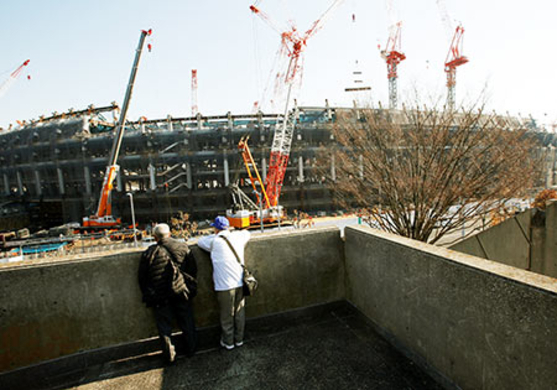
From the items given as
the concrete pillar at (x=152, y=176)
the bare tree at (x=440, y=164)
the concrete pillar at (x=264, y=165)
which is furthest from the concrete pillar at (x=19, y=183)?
the bare tree at (x=440, y=164)

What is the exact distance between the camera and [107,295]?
3172mm

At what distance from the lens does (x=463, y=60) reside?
68688 mm

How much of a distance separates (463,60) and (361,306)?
86.7m

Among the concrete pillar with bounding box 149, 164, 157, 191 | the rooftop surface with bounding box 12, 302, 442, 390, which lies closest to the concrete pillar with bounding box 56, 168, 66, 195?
the concrete pillar with bounding box 149, 164, 157, 191

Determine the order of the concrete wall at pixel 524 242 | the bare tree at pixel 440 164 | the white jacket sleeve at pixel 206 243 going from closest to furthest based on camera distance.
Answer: the white jacket sleeve at pixel 206 243
the bare tree at pixel 440 164
the concrete wall at pixel 524 242

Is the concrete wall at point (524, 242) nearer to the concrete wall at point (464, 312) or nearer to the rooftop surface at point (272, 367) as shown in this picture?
the concrete wall at point (464, 312)

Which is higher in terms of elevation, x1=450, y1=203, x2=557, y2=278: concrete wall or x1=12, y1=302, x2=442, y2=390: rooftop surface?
x1=12, y1=302, x2=442, y2=390: rooftop surface

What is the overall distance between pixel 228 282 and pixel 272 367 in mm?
1019

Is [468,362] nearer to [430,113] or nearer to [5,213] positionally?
[430,113]

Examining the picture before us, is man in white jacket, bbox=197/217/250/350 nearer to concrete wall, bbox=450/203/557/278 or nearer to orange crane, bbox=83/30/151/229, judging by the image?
concrete wall, bbox=450/203/557/278

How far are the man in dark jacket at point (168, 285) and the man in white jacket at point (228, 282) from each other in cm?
28

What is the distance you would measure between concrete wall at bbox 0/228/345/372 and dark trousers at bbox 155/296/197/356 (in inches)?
11.4

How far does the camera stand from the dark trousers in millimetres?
3067

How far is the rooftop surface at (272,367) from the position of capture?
2727 millimetres
